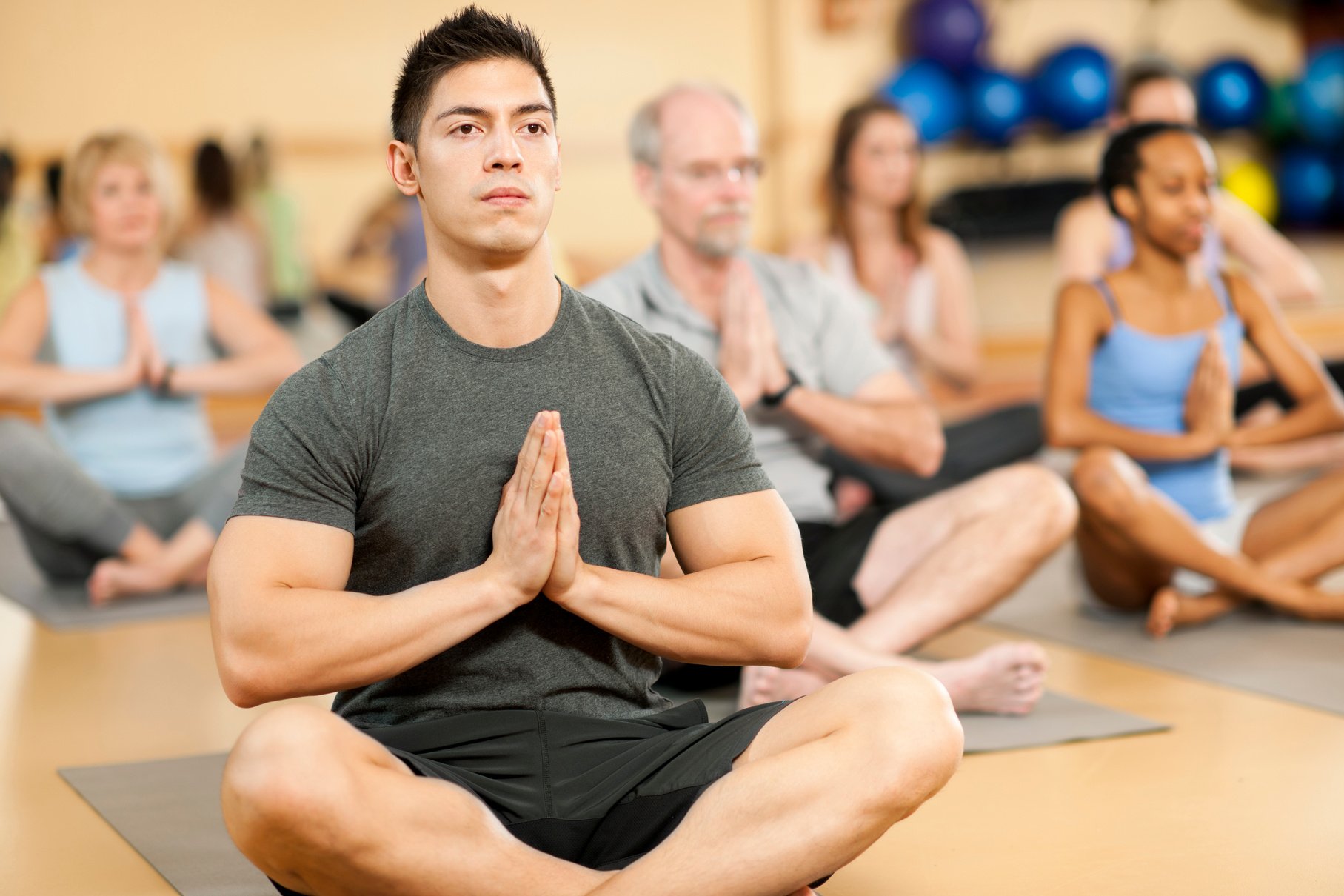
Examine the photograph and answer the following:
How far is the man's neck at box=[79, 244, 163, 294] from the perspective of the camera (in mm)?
3605

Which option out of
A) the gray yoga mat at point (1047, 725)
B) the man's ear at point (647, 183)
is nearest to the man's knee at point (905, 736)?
the gray yoga mat at point (1047, 725)

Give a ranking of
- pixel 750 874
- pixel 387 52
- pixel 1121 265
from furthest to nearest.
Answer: pixel 387 52 < pixel 1121 265 < pixel 750 874

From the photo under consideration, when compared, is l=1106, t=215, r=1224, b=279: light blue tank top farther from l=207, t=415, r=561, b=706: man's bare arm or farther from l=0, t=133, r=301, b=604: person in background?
l=207, t=415, r=561, b=706: man's bare arm

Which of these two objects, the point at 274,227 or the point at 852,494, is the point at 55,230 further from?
the point at 852,494

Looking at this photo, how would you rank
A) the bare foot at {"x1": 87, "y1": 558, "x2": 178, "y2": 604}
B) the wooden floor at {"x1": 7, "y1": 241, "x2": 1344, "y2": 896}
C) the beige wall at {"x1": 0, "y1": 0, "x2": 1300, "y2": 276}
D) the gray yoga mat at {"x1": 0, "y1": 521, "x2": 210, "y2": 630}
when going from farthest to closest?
the beige wall at {"x1": 0, "y1": 0, "x2": 1300, "y2": 276}, the bare foot at {"x1": 87, "y1": 558, "x2": 178, "y2": 604}, the gray yoga mat at {"x1": 0, "y1": 521, "x2": 210, "y2": 630}, the wooden floor at {"x1": 7, "y1": 241, "x2": 1344, "y2": 896}

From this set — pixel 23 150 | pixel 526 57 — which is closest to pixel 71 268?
pixel 526 57

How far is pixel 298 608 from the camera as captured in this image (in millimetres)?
1497

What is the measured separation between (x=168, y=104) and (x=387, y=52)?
3.61 feet

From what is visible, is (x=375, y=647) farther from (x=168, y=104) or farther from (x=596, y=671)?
(x=168, y=104)

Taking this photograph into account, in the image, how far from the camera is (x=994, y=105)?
7648 millimetres

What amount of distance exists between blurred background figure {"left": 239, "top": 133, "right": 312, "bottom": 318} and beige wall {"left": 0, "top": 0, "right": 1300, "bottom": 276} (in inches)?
38.8

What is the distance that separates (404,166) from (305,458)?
1.15 feet

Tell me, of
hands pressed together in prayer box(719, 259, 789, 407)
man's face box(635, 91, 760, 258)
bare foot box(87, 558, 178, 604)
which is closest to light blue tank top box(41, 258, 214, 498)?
bare foot box(87, 558, 178, 604)

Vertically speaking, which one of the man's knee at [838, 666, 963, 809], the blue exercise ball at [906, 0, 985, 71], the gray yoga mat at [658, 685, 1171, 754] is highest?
the blue exercise ball at [906, 0, 985, 71]
